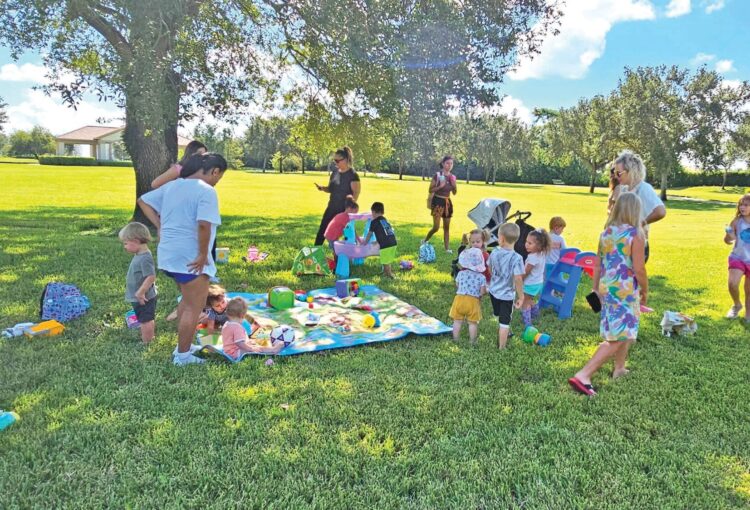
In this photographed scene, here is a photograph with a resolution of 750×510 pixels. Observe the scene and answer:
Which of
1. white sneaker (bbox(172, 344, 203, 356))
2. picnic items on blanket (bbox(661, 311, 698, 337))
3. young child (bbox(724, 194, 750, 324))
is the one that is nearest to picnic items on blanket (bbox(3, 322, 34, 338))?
white sneaker (bbox(172, 344, 203, 356))

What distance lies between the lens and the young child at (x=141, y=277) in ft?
16.0

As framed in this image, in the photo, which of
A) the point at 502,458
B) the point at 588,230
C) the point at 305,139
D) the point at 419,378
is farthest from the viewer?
the point at 588,230

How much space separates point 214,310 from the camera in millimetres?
5625

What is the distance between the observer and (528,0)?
10.4 meters

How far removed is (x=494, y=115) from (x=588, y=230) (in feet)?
24.8

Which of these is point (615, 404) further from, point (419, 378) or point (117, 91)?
point (117, 91)

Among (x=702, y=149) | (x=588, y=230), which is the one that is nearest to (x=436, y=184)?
(x=588, y=230)

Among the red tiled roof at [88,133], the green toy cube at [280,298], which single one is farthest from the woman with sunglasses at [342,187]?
the red tiled roof at [88,133]

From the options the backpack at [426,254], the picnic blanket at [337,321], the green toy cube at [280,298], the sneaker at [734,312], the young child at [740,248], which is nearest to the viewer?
the picnic blanket at [337,321]

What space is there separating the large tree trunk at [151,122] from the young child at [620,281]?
727 centimetres

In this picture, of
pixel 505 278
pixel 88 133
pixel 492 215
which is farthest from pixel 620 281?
pixel 88 133

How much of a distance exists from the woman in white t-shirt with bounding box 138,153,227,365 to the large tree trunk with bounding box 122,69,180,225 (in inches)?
178

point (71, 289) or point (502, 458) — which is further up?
point (71, 289)

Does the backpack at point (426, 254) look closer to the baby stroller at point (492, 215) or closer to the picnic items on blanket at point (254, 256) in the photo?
the baby stroller at point (492, 215)
